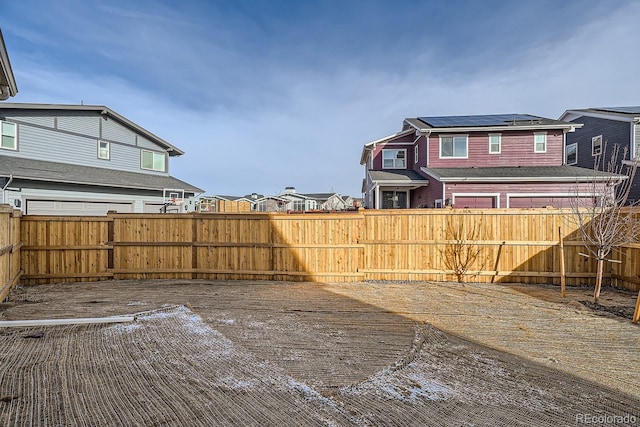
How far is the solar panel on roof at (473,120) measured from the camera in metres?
17.2

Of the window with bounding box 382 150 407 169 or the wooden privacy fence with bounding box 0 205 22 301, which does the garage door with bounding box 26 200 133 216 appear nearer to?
the wooden privacy fence with bounding box 0 205 22 301

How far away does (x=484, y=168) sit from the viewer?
16.8 meters

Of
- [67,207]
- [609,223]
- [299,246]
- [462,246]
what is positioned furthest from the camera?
[67,207]

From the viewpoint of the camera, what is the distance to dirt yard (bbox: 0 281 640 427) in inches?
104

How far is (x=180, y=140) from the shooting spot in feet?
79.4

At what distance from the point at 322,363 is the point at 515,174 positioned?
49.9 ft

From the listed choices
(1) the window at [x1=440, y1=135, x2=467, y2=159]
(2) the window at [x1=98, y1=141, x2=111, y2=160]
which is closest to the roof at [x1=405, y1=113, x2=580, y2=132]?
(1) the window at [x1=440, y1=135, x2=467, y2=159]

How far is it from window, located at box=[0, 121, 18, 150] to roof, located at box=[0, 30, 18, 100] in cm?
1045

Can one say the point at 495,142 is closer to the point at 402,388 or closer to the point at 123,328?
the point at 402,388

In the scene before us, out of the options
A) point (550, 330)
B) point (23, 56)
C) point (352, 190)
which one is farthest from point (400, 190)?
point (352, 190)

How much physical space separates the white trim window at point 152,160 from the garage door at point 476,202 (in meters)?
16.3

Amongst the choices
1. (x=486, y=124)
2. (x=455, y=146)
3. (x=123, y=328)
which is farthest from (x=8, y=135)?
(x=486, y=124)

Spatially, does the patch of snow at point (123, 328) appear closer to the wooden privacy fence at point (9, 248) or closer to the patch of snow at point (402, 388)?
the wooden privacy fence at point (9, 248)

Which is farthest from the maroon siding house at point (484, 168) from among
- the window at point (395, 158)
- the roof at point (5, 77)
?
the roof at point (5, 77)
